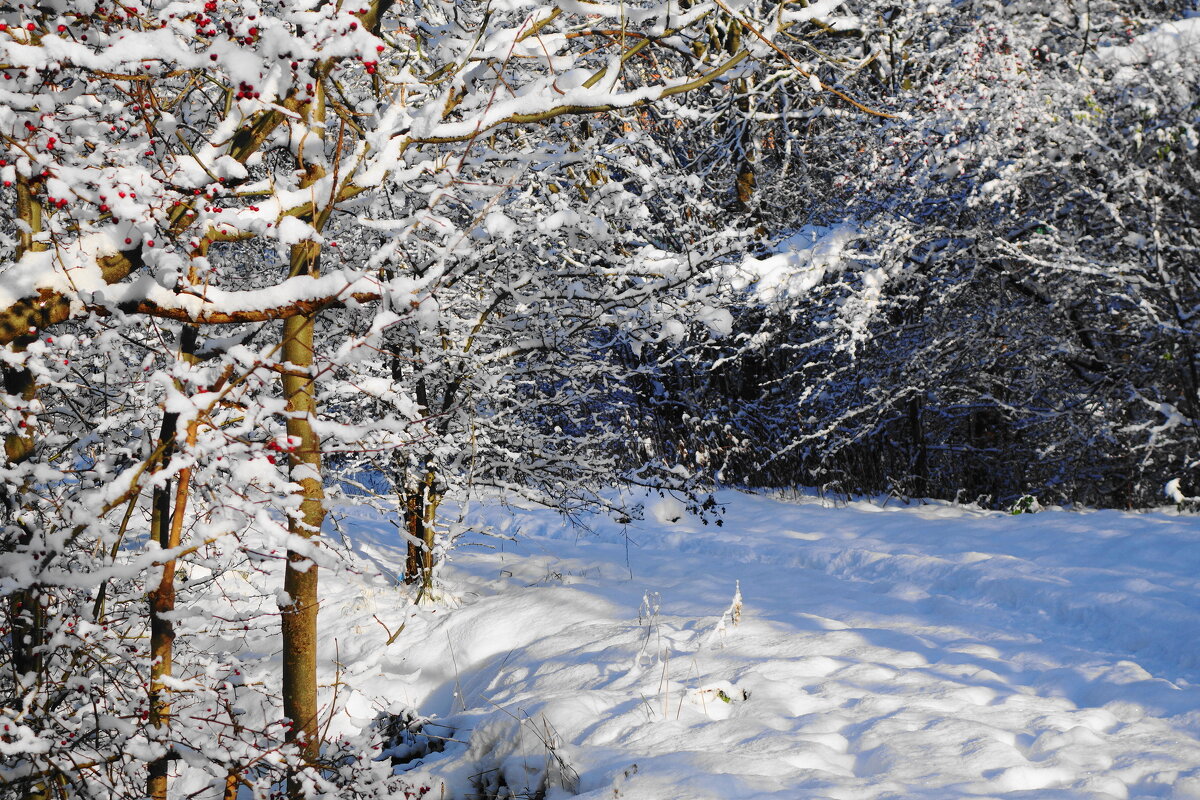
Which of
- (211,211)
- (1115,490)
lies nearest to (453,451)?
(211,211)

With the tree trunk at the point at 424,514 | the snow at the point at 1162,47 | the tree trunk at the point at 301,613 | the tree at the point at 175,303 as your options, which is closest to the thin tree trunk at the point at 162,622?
the tree at the point at 175,303

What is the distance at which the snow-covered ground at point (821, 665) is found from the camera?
3.33 m

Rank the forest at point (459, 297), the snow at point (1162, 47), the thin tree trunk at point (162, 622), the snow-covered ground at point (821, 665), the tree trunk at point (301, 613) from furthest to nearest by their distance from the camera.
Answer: the snow at point (1162, 47) → the tree trunk at point (301, 613) → the snow-covered ground at point (821, 665) → the thin tree trunk at point (162, 622) → the forest at point (459, 297)

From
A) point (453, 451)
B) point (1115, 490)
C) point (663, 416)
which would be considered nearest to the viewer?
point (453, 451)

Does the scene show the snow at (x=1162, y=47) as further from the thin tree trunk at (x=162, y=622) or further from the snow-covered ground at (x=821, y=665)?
the thin tree trunk at (x=162, y=622)

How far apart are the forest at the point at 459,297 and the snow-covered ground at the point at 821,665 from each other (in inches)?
19.5

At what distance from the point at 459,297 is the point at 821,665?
3.38m

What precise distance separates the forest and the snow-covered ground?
1.63 feet

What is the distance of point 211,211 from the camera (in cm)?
271

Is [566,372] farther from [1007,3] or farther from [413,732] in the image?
[1007,3]

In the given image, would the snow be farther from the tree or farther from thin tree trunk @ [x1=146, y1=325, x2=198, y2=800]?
thin tree trunk @ [x1=146, y1=325, x2=198, y2=800]

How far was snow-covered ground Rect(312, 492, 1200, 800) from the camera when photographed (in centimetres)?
333

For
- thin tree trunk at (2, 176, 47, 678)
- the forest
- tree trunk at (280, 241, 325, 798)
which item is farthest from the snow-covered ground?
thin tree trunk at (2, 176, 47, 678)

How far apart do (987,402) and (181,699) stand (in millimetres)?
9196
